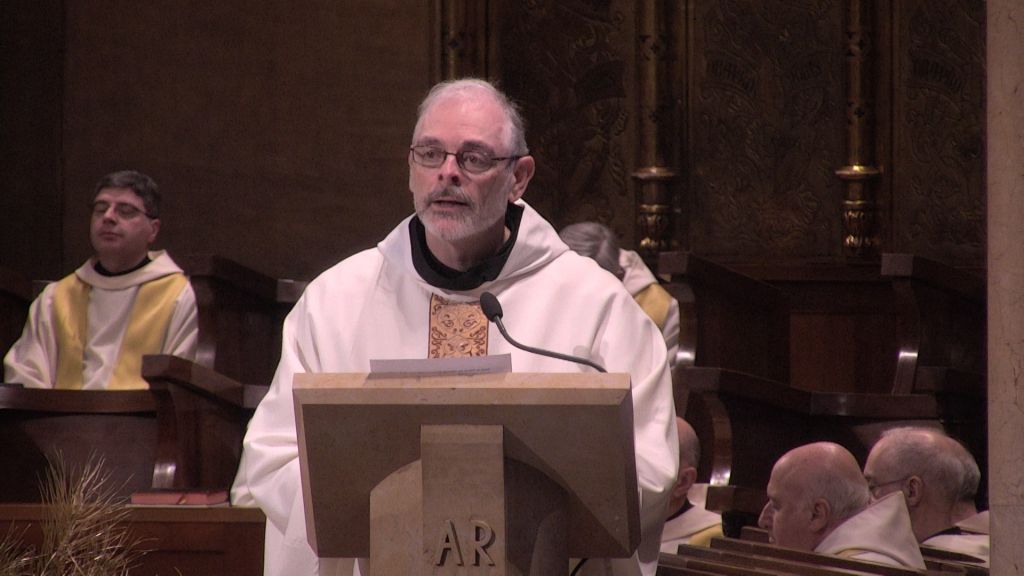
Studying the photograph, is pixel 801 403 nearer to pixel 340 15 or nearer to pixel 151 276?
pixel 151 276

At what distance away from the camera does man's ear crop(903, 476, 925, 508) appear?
17.0 feet

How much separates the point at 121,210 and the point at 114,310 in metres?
0.55

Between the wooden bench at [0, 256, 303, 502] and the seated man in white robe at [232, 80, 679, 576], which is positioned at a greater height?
the seated man in white robe at [232, 80, 679, 576]

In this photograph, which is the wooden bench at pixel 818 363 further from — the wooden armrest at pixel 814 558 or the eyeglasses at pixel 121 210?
the eyeglasses at pixel 121 210

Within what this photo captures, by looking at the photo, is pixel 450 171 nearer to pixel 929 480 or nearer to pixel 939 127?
pixel 929 480

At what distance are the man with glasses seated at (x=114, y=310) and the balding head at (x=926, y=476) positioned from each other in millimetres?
3291

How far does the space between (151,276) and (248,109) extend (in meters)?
1.82

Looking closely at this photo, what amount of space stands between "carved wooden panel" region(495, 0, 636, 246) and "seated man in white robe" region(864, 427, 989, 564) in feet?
12.5

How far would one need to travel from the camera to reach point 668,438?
3449 millimetres

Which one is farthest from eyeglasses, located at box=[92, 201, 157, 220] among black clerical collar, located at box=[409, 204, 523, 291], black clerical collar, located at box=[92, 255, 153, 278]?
black clerical collar, located at box=[409, 204, 523, 291]

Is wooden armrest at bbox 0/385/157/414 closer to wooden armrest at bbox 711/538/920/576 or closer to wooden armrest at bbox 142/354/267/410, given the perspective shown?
wooden armrest at bbox 142/354/267/410

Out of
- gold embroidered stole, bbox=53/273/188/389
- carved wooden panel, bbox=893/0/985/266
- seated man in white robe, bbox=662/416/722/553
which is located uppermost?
carved wooden panel, bbox=893/0/985/266

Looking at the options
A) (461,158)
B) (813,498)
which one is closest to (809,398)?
(813,498)

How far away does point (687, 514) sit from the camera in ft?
18.2
